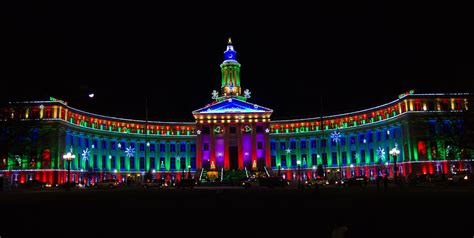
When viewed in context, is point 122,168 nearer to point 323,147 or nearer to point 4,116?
point 323,147

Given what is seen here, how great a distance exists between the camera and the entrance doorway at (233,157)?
343 ft

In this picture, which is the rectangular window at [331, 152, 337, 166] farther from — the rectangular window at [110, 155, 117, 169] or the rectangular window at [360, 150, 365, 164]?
the rectangular window at [110, 155, 117, 169]

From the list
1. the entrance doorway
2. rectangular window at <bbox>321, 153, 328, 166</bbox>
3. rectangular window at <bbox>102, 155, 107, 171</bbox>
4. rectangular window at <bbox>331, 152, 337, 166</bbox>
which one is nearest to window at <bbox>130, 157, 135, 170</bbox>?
rectangular window at <bbox>102, 155, 107, 171</bbox>

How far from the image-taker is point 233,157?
105500 millimetres

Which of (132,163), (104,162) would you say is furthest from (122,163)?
(104,162)

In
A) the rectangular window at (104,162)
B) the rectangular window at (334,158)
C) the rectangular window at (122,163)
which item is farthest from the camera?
the rectangular window at (334,158)

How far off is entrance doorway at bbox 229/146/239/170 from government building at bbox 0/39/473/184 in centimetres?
24

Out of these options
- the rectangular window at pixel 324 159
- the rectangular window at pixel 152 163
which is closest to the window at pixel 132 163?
the rectangular window at pixel 152 163

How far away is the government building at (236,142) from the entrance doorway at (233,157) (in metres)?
0.24

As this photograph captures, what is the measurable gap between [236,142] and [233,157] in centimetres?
360

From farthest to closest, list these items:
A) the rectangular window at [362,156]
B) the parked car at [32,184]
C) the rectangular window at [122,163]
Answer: the rectangular window at [122,163]
the rectangular window at [362,156]
the parked car at [32,184]

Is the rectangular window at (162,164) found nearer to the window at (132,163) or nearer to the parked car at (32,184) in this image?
the window at (132,163)

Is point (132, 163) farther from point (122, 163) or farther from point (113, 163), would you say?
point (113, 163)

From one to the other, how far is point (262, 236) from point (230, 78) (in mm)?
103573
